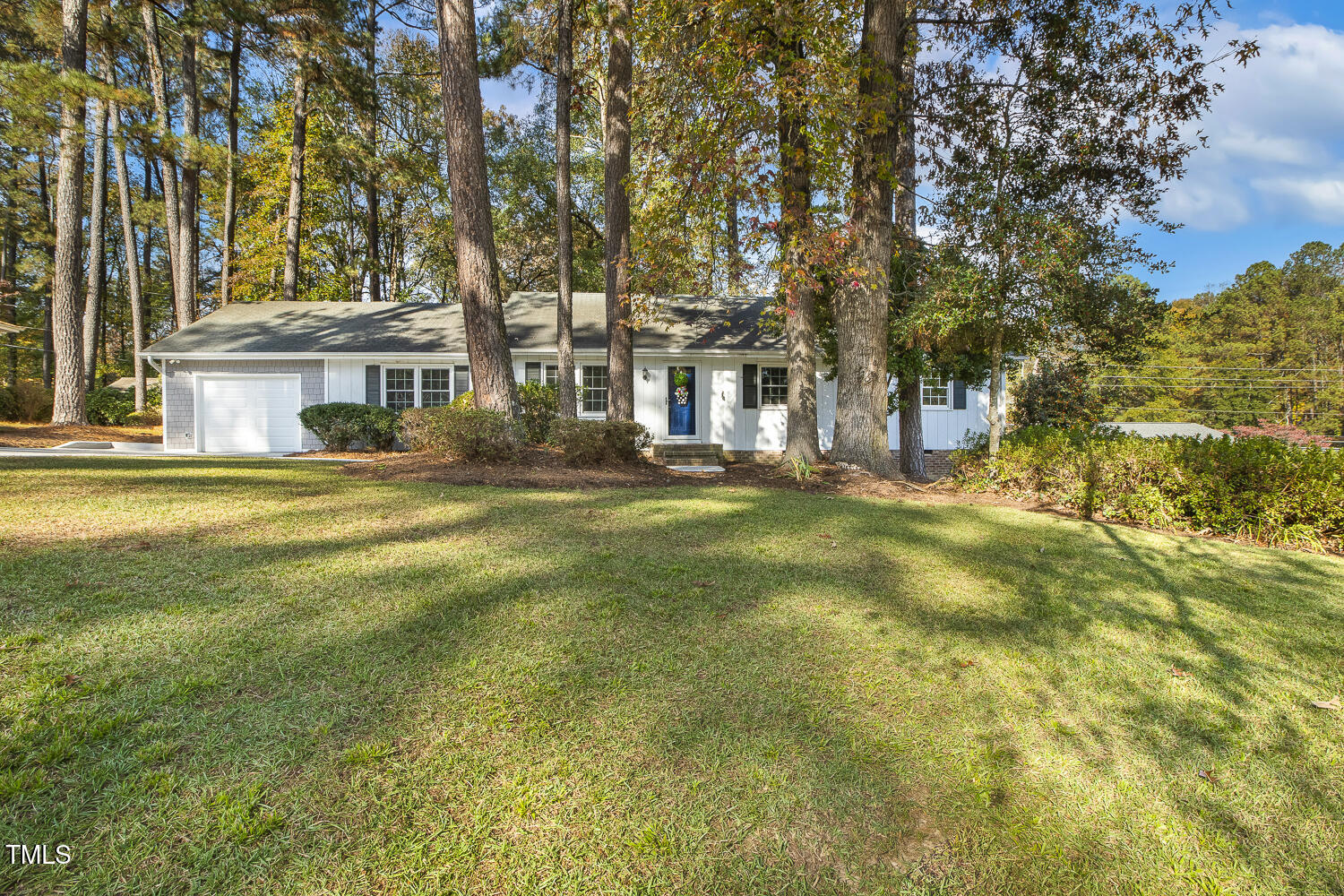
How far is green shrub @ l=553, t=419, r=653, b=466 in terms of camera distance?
29.0 feet

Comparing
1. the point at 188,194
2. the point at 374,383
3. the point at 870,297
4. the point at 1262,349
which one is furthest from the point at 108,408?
the point at 1262,349

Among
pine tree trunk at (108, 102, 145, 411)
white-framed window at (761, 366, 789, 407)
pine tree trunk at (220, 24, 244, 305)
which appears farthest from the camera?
pine tree trunk at (108, 102, 145, 411)

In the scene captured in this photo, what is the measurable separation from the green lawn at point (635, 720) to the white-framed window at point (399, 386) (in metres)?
A: 11.2

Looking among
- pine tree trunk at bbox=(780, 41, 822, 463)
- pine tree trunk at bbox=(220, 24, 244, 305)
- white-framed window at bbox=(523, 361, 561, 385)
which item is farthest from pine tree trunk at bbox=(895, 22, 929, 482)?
pine tree trunk at bbox=(220, 24, 244, 305)

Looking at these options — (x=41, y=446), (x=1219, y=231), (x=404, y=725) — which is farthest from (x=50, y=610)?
(x=1219, y=231)

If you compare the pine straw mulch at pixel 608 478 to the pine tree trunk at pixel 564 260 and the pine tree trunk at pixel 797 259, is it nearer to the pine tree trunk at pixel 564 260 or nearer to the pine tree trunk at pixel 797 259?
the pine tree trunk at pixel 797 259

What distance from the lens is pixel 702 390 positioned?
1554 cm

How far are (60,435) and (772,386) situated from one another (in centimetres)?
1662

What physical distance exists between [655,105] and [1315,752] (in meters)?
11.6

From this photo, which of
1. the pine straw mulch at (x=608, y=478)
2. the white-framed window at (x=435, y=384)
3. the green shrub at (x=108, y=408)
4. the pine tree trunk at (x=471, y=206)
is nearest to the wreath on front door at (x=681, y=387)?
the white-framed window at (x=435, y=384)

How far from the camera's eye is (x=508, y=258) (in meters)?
25.3

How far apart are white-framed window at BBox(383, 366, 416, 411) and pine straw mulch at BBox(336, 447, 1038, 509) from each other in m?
7.10

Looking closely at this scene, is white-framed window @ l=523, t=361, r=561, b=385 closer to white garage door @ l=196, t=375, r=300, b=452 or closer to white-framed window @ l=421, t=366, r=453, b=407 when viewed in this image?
white-framed window @ l=421, t=366, r=453, b=407

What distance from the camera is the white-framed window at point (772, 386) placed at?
15766 millimetres
